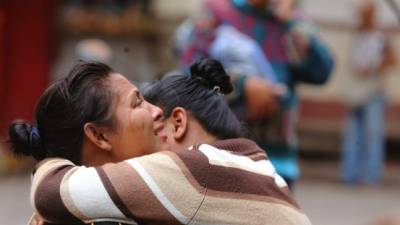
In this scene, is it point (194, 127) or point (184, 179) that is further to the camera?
point (194, 127)

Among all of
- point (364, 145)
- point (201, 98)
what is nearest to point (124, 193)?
point (201, 98)

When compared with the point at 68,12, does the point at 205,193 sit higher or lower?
higher

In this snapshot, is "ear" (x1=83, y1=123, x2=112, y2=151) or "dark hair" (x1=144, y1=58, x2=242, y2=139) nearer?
"ear" (x1=83, y1=123, x2=112, y2=151)

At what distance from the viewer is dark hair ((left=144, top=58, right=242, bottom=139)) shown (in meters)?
2.69

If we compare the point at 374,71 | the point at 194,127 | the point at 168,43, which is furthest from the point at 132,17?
the point at 194,127

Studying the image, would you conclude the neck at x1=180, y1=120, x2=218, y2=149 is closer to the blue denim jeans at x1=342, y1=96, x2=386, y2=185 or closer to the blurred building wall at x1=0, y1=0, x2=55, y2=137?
the blurred building wall at x1=0, y1=0, x2=55, y2=137

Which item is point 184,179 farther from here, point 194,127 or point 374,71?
point 374,71

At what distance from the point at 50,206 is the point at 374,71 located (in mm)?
7908

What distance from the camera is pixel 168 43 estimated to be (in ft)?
34.3

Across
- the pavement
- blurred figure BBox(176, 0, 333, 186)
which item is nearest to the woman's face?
blurred figure BBox(176, 0, 333, 186)

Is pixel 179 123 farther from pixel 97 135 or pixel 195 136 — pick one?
pixel 97 135

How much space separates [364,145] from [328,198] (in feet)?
3.98

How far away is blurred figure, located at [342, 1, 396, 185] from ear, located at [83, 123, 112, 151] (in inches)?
303

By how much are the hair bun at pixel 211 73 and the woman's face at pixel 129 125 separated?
366 mm
